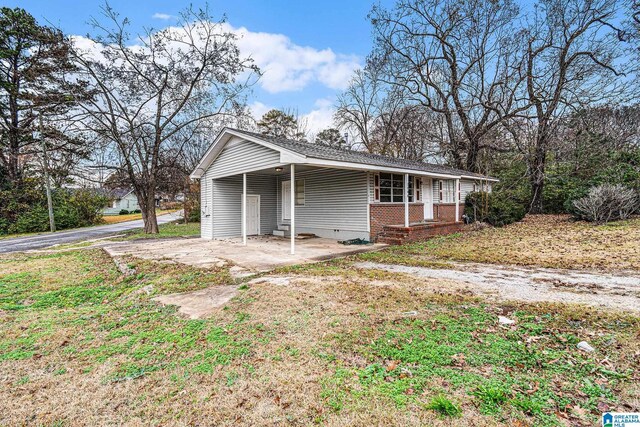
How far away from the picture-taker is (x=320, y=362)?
2.86 meters

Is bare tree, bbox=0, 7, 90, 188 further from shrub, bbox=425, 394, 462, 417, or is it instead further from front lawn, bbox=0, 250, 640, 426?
shrub, bbox=425, 394, 462, 417

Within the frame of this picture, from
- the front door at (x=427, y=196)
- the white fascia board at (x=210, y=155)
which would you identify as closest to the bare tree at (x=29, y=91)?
the white fascia board at (x=210, y=155)

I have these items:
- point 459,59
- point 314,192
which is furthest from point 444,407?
point 459,59

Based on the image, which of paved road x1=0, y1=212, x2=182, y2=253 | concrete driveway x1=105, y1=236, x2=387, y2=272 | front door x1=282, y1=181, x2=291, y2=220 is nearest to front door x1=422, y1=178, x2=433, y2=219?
concrete driveway x1=105, y1=236, x2=387, y2=272

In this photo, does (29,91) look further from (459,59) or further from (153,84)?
(459,59)

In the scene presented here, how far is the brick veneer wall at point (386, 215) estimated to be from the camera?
11195 mm

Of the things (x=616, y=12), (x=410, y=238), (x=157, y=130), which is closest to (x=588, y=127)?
(x=616, y=12)

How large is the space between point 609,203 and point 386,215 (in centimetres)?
990

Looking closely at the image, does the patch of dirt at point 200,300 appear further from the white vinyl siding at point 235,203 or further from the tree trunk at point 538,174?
the tree trunk at point 538,174

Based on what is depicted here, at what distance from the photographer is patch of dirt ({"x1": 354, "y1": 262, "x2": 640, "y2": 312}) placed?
4.50 m

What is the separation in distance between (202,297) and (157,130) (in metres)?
13.7

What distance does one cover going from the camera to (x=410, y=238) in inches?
428

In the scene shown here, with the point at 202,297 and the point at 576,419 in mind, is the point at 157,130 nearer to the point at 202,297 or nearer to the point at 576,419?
the point at 202,297

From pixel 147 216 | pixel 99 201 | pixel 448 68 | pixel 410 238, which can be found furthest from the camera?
pixel 99 201
